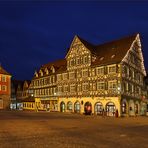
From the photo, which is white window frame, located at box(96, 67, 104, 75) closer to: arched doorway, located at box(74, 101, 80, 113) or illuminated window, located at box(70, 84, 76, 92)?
illuminated window, located at box(70, 84, 76, 92)

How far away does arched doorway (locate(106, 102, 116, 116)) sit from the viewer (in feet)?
154

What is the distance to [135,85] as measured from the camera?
170ft

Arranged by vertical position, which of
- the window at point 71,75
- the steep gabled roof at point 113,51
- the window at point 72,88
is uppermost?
the steep gabled roof at point 113,51

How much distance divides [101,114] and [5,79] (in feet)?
126

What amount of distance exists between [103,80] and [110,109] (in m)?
5.34

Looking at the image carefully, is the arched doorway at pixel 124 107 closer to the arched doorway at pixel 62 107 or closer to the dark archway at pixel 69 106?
the dark archway at pixel 69 106

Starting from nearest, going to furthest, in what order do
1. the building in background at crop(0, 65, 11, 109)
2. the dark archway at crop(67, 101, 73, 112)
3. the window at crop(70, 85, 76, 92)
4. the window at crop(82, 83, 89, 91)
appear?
the window at crop(82, 83, 89, 91) < the window at crop(70, 85, 76, 92) < the dark archway at crop(67, 101, 73, 112) < the building in background at crop(0, 65, 11, 109)

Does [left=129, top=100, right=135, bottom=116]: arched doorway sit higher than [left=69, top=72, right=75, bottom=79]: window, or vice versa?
[left=69, top=72, right=75, bottom=79]: window

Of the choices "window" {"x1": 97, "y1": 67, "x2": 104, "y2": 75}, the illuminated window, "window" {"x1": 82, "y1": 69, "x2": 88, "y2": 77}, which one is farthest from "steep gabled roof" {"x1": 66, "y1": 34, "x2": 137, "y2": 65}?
the illuminated window

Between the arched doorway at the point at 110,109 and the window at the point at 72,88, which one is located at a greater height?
the window at the point at 72,88

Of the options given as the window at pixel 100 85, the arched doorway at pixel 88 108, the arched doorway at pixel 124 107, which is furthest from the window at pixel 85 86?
the arched doorway at pixel 124 107

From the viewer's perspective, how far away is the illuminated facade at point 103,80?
154ft

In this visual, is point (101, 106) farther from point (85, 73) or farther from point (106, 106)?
point (85, 73)

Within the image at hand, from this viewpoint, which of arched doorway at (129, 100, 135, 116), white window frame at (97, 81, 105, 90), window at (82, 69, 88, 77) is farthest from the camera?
window at (82, 69, 88, 77)
